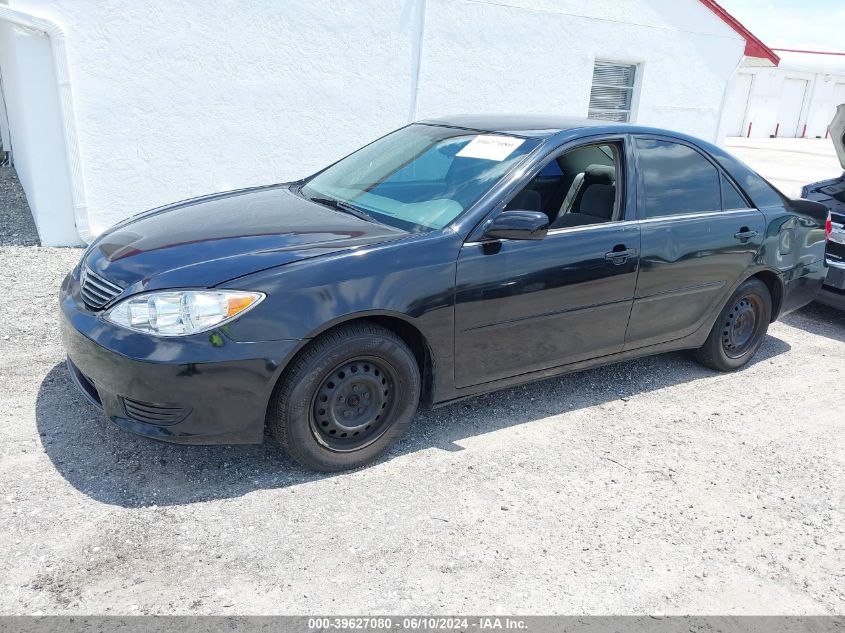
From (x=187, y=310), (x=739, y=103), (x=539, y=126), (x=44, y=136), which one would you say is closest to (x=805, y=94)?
(x=739, y=103)

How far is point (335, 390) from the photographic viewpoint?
3219 mm

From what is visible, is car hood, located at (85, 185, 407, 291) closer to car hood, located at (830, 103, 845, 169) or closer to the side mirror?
the side mirror

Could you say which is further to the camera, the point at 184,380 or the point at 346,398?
the point at 346,398

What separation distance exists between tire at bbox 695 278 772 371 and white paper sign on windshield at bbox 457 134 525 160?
6.53 feet

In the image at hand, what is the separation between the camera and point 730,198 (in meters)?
4.62

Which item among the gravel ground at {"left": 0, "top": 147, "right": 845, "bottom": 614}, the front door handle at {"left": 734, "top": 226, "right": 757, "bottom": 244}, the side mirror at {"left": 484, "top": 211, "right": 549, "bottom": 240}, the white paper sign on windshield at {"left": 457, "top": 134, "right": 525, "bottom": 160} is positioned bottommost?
the gravel ground at {"left": 0, "top": 147, "right": 845, "bottom": 614}

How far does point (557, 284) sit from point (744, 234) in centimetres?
168

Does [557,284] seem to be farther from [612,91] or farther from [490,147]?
[612,91]

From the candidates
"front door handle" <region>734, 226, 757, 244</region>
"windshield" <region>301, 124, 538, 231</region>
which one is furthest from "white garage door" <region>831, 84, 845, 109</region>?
"windshield" <region>301, 124, 538, 231</region>

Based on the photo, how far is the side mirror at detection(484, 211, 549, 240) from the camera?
11.2 feet

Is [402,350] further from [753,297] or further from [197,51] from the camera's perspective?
[197,51]

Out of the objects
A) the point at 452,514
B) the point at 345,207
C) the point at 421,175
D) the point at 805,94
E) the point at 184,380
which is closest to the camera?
the point at 184,380

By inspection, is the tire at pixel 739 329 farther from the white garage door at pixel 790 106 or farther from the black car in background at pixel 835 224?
the white garage door at pixel 790 106

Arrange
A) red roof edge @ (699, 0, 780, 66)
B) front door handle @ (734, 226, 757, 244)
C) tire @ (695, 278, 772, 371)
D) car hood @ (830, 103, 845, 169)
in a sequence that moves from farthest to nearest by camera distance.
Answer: red roof edge @ (699, 0, 780, 66) → car hood @ (830, 103, 845, 169) → tire @ (695, 278, 772, 371) → front door handle @ (734, 226, 757, 244)
